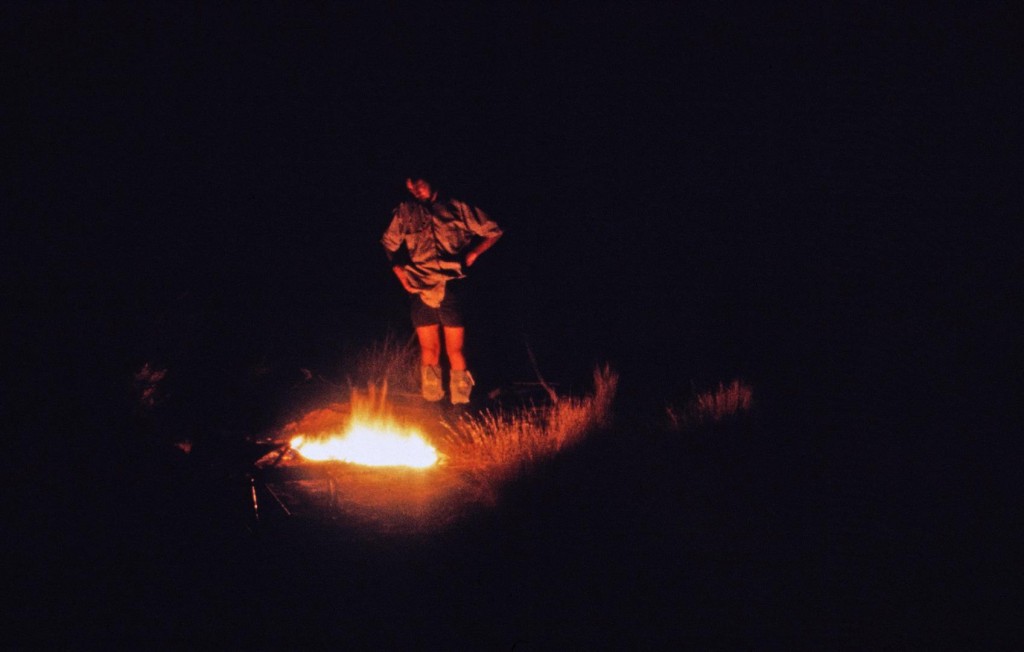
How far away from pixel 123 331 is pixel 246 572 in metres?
1.67

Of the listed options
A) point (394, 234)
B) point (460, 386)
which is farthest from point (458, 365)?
point (394, 234)

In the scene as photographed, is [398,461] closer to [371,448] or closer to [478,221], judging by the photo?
[371,448]

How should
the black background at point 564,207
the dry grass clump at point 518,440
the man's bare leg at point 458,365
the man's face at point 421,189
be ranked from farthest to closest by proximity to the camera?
the man's bare leg at point 458,365
the man's face at point 421,189
the dry grass clump at point 518,440
the black background at point 564,207

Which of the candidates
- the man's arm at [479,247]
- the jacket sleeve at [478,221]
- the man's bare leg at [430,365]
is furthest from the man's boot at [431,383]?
the jacket sleeve at [478,221]

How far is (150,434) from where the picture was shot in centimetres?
382

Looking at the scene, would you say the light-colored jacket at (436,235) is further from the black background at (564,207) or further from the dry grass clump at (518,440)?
the dry grass clump at (518,440)

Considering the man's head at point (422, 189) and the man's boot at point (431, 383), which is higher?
the man's head at point (422, 189)

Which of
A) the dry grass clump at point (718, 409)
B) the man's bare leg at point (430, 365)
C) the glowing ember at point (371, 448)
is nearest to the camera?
the glowing ember at point (371, 448)

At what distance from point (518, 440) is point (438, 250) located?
6.51 ft

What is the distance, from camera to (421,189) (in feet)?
18.3

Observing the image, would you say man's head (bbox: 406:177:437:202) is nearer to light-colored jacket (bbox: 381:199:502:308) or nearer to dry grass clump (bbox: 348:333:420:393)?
light-colored jacket (bbox: 381:199:502:308)

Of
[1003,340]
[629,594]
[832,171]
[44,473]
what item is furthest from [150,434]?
[832,171]

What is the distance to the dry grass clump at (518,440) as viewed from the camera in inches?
169

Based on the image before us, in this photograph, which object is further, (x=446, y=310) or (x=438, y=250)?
(x=446, y=310)
